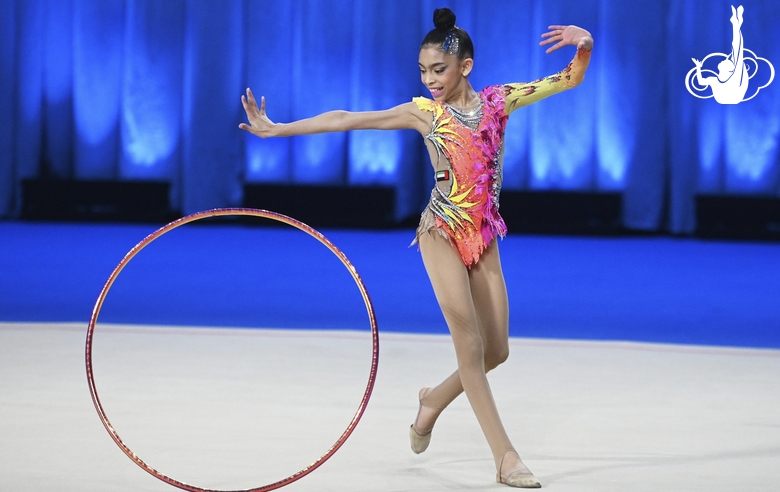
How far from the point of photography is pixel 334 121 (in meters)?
3.20

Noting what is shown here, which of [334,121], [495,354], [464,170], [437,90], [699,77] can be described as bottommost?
[495,354]

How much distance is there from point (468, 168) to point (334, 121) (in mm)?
456

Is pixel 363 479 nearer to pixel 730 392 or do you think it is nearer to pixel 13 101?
pixel 730 392

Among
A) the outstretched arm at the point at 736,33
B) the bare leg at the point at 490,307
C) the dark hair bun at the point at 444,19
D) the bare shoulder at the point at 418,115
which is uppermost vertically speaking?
the outstretched arm at the point at 736,33

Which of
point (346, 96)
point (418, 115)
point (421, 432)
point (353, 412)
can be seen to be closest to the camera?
point (418, 115)

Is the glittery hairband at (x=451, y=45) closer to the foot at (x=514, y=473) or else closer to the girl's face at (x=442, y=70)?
the girl's face at (x=442, y=70)

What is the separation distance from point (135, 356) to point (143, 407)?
3.20ft

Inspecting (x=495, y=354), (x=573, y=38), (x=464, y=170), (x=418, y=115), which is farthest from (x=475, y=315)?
(x=573, y=38)

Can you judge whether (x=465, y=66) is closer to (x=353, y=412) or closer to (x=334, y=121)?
(x=334, y=121)

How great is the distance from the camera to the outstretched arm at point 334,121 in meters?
3.19

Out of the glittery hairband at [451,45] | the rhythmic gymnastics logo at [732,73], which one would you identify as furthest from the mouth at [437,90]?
the rhythmic gymnastics logo at [732,73]

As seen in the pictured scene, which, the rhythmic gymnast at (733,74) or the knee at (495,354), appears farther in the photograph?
the rhythmic gymnast at (733,74)

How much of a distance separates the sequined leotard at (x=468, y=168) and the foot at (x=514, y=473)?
0.63 metres

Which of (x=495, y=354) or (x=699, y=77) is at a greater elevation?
(x=699, y=77)
